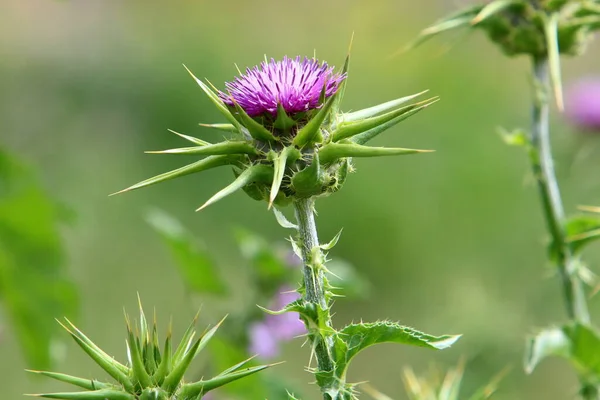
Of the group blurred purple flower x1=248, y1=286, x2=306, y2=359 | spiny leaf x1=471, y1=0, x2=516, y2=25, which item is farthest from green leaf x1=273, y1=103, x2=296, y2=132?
blurred purple flower x1=248, y1=286, x2=306, y2=359

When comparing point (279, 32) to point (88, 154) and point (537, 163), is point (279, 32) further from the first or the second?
point (537, 163)

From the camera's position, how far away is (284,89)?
5.00 feet

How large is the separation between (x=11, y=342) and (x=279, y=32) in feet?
17.4

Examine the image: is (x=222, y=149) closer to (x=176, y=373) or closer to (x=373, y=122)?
(x=373, y=122)

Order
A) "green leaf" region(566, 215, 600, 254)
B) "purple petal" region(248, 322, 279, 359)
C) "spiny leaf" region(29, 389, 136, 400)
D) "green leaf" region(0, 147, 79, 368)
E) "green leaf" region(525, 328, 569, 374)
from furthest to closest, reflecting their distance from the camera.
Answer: "purple petal" region(248, 322, 279, 359)
"green leaf" region(0, 147, 79, 368)
"green leaf" region(566, 215, 600, 254)
"green leaf" region(525, 328, 569, 374)
"spiny leaf" region(29, 389, 136, 400)

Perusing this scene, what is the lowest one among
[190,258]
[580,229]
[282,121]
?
[282,121]

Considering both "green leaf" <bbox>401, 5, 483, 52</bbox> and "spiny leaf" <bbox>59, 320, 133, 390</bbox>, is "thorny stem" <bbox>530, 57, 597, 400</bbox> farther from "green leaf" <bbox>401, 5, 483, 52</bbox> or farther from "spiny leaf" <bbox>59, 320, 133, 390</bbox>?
"spiny leaf" <bbox>59, 320, 133, 390</bbox>

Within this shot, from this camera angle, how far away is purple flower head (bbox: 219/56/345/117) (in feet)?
5.00

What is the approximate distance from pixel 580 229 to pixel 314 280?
1.02 meters

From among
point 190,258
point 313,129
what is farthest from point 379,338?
point 190,258

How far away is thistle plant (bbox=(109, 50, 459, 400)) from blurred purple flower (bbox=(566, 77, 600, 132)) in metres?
2.55

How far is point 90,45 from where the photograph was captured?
27.3 feet

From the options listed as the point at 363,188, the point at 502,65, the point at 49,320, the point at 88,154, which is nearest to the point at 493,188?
the point at 363,188

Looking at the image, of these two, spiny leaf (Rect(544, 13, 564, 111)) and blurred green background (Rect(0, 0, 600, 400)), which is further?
blurred green background (Rect(0, 0, 600, 400))
